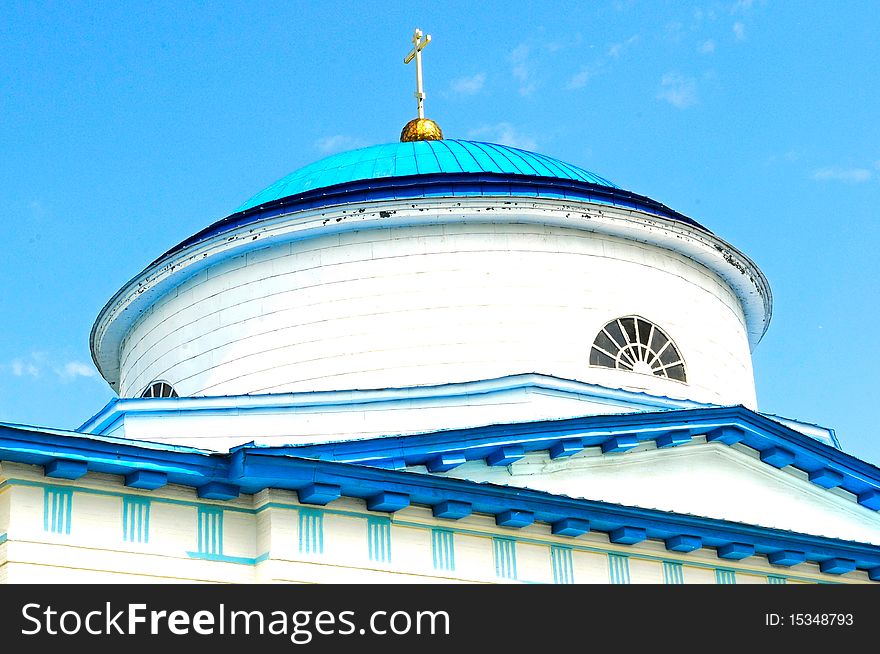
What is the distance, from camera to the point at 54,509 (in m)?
10.4

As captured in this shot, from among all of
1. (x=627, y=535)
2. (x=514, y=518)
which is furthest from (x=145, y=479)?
(x=627, y=535)

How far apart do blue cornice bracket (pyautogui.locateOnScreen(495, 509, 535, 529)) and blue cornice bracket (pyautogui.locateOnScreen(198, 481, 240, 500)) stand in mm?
2559

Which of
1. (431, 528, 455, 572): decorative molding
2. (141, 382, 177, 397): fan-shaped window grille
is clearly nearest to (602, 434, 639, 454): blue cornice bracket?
(431, 528, 455, 572): decorative molding

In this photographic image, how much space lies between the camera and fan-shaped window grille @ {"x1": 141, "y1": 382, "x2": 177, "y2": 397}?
17.8 meters

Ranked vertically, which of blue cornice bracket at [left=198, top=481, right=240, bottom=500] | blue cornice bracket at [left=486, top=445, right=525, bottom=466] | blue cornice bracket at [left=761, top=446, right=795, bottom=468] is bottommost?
blue cornice bracket at [left=198, top=481, right=240, bottom=500]

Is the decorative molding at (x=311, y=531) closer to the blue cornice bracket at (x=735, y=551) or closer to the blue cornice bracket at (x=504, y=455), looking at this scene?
the blue cornice bracket at (x=504, y=455)

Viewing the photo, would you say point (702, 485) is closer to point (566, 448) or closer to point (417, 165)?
point (566, 448)

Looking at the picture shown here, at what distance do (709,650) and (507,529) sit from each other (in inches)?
85.0

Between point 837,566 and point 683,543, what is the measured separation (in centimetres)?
239

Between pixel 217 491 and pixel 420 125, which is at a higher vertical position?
pixel 420 125

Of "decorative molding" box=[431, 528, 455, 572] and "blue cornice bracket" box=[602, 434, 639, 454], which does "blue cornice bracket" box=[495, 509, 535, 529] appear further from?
"blue cornice bracket" box=[602, 434, 639, 454]

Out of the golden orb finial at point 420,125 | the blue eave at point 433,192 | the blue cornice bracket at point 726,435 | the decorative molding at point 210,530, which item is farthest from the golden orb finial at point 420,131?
the decorative molding at point 210,530

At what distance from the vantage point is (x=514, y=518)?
12.2 meters

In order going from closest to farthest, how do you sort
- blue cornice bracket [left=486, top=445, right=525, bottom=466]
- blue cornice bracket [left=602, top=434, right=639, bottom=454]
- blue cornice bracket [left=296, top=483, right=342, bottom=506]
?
blue cornice bracket [left=296, top=483, right=342, bottom=506] → blue cornice bracket [left=486, top=445, right=525, bottom=466] → blue cornice bracket [left=602, top=434, right=639, bottom=454]
